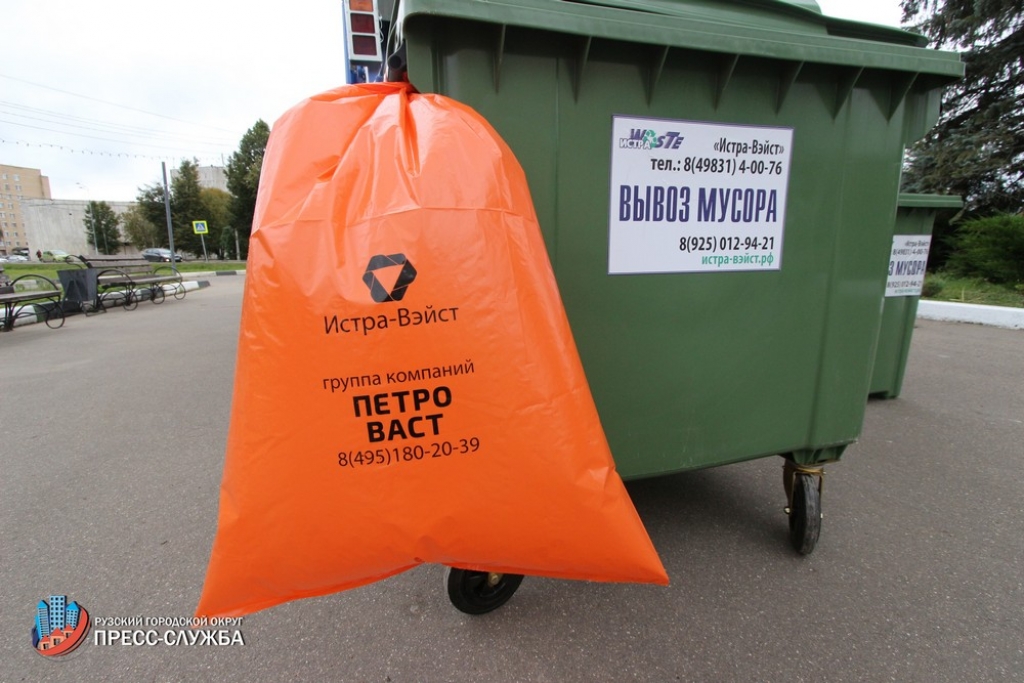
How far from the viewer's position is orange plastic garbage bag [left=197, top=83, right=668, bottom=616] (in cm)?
116

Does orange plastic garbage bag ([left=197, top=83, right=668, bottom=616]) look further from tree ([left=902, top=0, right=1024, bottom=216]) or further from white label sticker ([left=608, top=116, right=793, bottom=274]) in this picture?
tree ([left=902, top=0, right=1024, bottom=216])

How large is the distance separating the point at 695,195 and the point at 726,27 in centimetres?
52

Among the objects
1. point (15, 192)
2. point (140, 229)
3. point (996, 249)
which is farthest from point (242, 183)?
point (15, 192)

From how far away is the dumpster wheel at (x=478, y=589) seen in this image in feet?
6.01

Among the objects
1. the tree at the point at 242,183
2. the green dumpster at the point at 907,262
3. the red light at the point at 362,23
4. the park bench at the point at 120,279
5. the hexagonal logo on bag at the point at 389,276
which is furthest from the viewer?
the tree at the point at 242,183

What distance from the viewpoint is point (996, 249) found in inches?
386

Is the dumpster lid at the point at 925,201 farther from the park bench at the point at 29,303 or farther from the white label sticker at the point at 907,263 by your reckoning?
the park bench at the point at 29,303

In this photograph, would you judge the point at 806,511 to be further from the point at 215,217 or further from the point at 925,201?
the point at 215,217

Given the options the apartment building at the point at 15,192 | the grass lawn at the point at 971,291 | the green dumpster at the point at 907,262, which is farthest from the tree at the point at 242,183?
the apartment building at the point at 15,192

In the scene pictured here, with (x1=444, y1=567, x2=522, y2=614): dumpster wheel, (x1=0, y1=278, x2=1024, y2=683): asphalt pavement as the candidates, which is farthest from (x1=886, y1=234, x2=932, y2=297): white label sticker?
(x1=444, y1=567, x2=522, y2=614): dumpster wheel

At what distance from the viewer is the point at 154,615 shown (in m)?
1.96

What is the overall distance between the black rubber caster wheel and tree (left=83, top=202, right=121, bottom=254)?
199ft

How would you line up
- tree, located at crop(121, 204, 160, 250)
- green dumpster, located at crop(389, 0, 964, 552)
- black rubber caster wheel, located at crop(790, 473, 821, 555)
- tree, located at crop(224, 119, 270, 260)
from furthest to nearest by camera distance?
tree, located at crop(121, 204, 160, 250)
tree, located at crop(224, 119, 270, 260)
black rubber caster wheel, located at crop(790, 473, 821, 555)
green dumpster, located at crop(389, 0, 964, 552)

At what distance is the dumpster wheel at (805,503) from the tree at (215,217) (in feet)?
164
